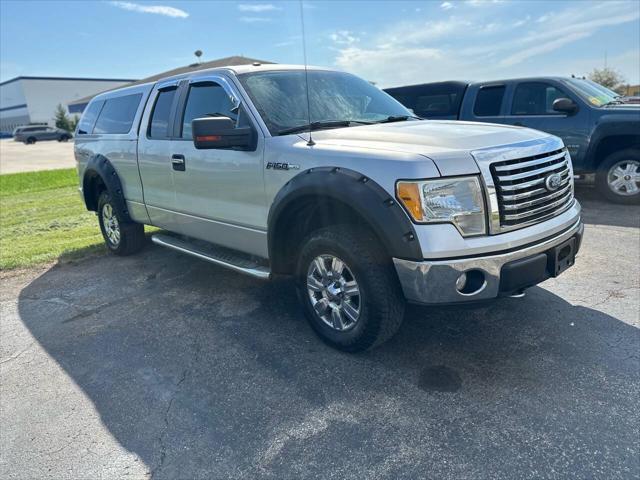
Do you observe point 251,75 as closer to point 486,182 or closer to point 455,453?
point 486,182

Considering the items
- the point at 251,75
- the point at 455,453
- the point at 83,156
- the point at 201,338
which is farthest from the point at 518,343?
the point at 83,156

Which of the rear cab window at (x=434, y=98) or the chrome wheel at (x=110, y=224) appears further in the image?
the rear cab window at (x=434, y=98)

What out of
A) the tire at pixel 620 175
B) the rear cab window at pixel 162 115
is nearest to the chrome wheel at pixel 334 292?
the rear cab window at pixel 162 115

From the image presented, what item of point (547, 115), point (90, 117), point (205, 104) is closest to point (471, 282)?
point (205, 104)

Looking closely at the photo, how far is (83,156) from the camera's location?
634cm

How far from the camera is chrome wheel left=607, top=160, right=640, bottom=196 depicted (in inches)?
276

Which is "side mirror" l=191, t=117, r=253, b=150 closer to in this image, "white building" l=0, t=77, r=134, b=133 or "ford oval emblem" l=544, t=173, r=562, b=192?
"ford oval emblem" l=544, t=173, r=562, b=192

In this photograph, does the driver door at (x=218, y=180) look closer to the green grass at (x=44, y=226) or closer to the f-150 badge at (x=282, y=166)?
the f-150 badge at (x=282, y=166)

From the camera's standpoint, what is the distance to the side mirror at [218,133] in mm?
3303

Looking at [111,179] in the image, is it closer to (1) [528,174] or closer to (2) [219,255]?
(2) [219,255]

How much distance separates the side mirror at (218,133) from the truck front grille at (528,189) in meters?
1.77

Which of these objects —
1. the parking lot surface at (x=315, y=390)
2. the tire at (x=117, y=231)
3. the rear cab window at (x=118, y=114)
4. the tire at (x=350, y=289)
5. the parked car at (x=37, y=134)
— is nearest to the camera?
the parking lot surface at (x=315, y=390)

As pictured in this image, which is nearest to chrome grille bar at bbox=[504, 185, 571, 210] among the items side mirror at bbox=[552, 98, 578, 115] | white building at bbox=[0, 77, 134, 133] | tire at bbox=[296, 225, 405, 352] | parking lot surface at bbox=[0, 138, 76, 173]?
tire at bbox=[296, 225, 405, 352]

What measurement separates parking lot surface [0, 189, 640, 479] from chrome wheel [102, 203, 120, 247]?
1.69m
